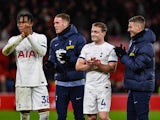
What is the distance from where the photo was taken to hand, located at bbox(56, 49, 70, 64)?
11.9 metres

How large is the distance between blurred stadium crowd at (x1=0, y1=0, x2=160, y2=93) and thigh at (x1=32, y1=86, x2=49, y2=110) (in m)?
8.03

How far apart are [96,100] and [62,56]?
115cm

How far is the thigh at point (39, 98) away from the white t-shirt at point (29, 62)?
0.37ft

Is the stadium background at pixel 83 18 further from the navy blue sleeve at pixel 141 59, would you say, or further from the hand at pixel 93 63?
the navy blue sleeve at pixel 141 59

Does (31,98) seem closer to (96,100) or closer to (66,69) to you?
(66,69)

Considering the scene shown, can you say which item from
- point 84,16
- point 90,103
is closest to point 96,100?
point 90,103

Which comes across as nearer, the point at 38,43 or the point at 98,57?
the point at 98,57

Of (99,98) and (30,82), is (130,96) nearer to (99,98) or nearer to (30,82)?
(99,98)

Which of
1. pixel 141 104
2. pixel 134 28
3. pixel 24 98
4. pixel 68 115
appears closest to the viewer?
pixel 141 104

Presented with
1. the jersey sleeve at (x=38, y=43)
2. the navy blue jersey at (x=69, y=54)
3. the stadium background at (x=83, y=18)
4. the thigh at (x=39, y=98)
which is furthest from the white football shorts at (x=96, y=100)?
the stadium background at (x=83, y=18)

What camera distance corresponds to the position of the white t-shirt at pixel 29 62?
11.9 meters

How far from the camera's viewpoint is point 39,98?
11.9 metres

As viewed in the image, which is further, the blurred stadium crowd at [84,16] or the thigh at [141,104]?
the blurred stadium crowd at [84,16]

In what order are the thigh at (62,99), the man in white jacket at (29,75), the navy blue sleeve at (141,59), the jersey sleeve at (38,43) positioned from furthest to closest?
the thigh at (62,99)
the man in white jacket at (29,75)
the jersey sleeve at (38,43)
the navy blue sleeve at (141,59)
